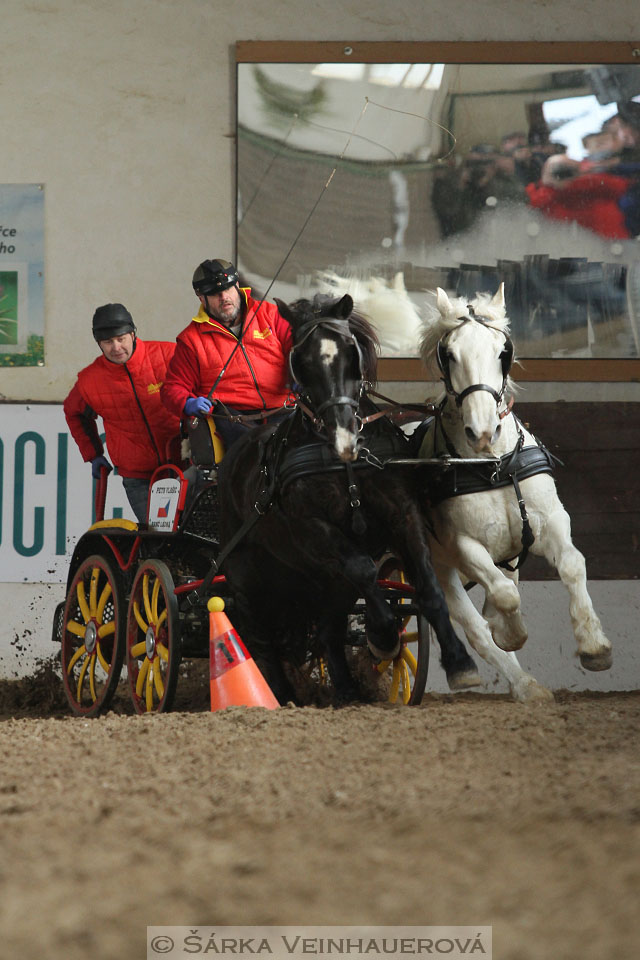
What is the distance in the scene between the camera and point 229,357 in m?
4.44

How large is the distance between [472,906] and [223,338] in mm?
3164

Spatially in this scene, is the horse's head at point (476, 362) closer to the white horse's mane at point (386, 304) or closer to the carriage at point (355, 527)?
the carriage at point (355, 527)

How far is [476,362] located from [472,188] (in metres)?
3.29

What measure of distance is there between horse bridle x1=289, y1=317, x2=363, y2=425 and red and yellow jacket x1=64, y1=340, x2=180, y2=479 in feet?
4.00

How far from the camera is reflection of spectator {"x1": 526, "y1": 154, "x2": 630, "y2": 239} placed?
21.7 feet

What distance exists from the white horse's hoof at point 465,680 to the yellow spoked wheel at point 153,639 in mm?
1086

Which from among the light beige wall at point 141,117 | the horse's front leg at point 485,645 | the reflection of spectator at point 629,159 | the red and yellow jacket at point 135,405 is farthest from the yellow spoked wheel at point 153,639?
the reflection of spectator at point 629,159

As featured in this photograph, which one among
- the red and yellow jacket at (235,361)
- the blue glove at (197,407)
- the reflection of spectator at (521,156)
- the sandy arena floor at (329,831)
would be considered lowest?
the sandy arena floor at (329,831)

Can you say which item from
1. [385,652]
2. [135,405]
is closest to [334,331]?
[385,652]

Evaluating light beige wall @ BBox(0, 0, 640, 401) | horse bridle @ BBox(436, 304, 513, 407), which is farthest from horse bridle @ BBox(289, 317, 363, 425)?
light beige wall @ BBox(0, 0, 640, 401)

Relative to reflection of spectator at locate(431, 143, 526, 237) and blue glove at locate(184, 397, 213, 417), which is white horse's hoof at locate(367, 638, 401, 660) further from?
reflection of spectator at locate(431, 143, 526, 237)

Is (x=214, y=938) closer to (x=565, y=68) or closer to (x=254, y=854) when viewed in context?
(x=254, y=854)

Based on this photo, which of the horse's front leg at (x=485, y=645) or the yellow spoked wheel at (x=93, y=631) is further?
the yellow spoked wheel at (x=93, y=631)

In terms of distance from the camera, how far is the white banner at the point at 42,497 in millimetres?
6488
